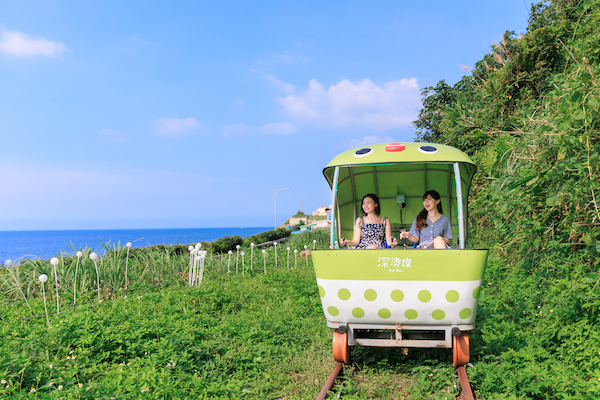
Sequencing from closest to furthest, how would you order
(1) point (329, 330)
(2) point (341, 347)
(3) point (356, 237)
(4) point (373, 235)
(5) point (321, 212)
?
(2) point (341, 347)
(4) point (373, 235)
(3) point (356, 237)
(1) point (329, 330)
(5) point (321, 212)

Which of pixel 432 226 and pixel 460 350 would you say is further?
pixel 432 226

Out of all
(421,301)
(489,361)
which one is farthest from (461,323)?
(489,361)

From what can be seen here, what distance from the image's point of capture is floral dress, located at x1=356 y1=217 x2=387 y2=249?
545cm

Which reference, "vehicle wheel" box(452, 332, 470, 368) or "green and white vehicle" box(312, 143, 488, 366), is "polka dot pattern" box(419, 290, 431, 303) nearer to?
"green and white vehicle" box(312, 143, 488, 366)

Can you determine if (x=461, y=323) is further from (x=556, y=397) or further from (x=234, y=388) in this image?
(x=234, y=388)

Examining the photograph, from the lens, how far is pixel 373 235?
18.0 ft

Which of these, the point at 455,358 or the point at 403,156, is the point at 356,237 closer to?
the point at 403,156

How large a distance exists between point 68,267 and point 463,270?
7.19 metres

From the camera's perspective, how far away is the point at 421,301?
400cm

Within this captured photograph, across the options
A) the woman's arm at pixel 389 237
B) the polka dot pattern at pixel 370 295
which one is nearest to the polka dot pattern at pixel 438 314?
the polka dot pattern at pixel 370 295

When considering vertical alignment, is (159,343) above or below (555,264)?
below

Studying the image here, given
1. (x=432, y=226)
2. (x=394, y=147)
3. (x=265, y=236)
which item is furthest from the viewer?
(x=265, y=236)

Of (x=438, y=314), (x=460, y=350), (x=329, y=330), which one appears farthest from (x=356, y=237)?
(x=460, y=350)

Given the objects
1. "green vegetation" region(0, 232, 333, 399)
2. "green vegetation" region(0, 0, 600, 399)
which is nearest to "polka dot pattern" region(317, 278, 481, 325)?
"green vegetation" region(0, 0, 600, 399)
